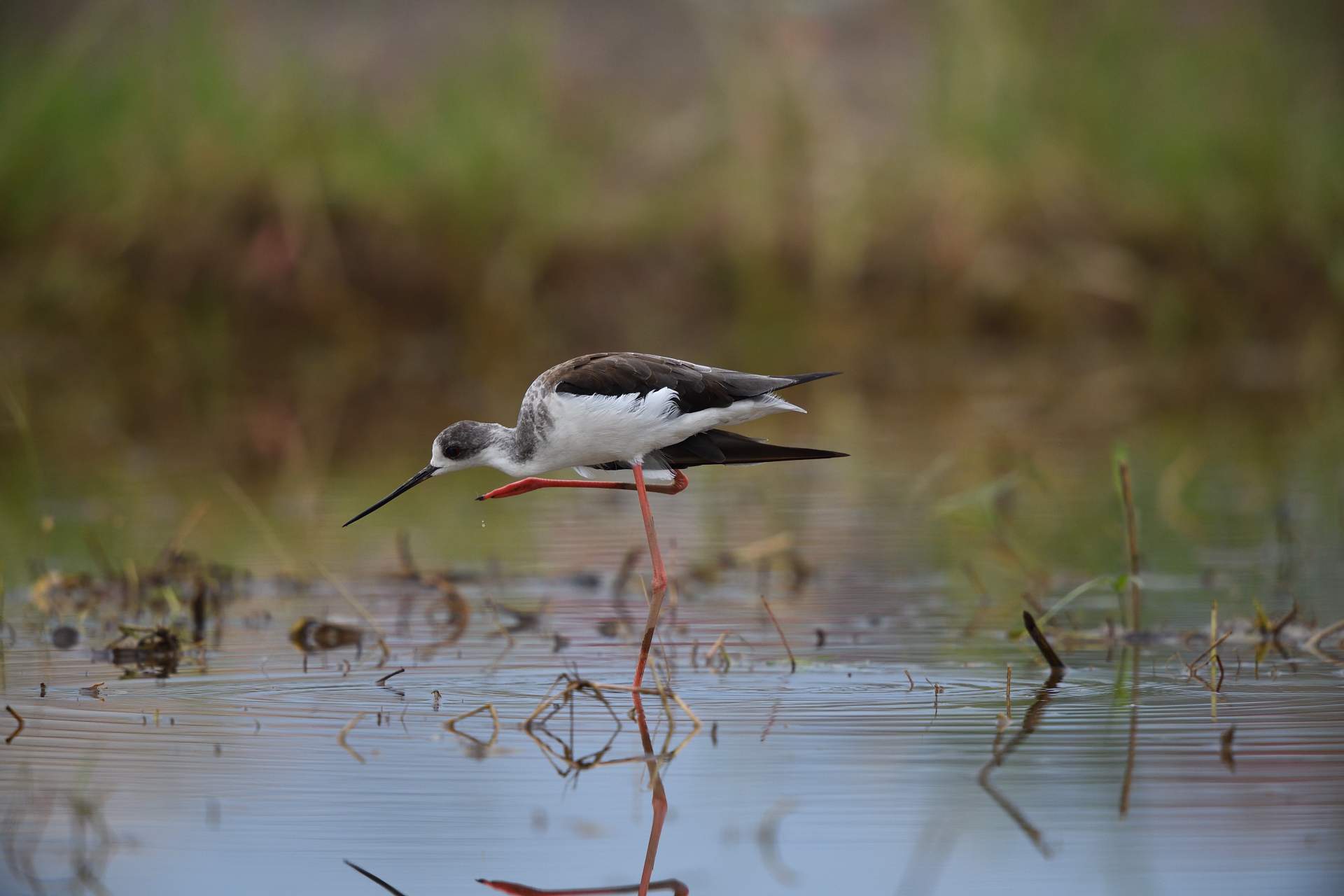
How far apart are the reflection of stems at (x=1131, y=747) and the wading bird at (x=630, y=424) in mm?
1111

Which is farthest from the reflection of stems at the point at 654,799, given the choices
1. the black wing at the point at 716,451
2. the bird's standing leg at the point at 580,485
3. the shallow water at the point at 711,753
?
the bird's standing leg at the point at 580,485

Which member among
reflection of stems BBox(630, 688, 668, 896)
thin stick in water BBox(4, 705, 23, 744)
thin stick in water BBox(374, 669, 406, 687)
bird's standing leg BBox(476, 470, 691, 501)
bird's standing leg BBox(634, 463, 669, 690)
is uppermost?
bird's standing leg BBox(476, 470, 691, 501)

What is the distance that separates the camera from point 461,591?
6.93 m

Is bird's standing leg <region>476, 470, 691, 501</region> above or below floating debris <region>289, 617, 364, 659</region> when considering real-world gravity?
above

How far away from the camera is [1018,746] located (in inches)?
169

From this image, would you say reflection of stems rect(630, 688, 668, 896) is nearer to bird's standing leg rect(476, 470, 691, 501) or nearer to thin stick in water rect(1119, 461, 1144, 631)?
bird's standing leg rect(476, 470, 691, 501)

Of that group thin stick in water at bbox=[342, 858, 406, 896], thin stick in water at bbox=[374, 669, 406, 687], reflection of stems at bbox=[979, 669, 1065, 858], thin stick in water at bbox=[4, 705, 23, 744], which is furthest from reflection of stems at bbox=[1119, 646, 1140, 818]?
thin stick in water at bbox=[4, 705, 23, 744]

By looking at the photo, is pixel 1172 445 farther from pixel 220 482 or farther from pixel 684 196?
pixel 684 196

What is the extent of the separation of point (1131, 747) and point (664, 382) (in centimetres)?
181

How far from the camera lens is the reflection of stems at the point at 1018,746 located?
3607 mm

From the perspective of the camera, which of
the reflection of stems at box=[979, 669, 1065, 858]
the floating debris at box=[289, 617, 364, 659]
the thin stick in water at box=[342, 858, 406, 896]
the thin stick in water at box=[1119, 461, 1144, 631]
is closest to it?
the thin stick in water at box=[342, 858, 406, 896]

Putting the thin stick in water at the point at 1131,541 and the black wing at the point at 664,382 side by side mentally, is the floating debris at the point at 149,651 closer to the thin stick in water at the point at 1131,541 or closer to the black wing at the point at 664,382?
the black wing at the point at 664,382

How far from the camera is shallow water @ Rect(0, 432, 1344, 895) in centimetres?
349

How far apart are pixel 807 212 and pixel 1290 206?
12.6 ft
